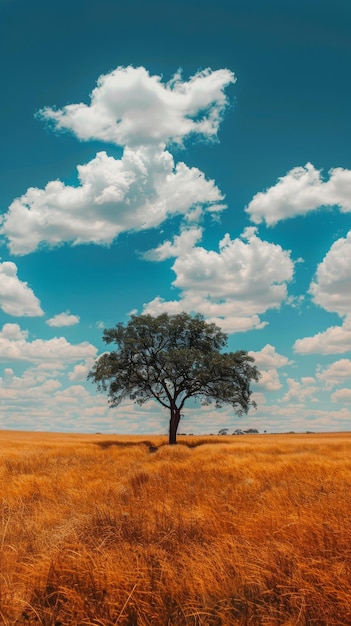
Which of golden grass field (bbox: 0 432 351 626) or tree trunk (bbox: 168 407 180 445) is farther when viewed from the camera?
tree trunk (bbox: 168 407 180 445)

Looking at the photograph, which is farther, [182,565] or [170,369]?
[170,369]

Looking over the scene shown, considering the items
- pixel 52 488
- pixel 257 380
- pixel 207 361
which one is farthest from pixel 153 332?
pixel 52 488

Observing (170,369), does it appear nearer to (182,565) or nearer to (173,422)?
(173,422)

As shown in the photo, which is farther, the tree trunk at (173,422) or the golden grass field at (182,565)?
the tree trunk at (173,422)

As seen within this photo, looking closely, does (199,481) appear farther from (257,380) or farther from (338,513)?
(257,380)

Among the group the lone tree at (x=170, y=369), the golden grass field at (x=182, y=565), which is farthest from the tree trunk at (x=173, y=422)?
the golden grass field at (x=182, y=565)

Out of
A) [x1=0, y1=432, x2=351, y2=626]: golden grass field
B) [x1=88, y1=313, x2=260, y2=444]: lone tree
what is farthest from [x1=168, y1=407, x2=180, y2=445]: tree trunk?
[x1=0, y1=432, x2=351, y2=626]: golden grass field

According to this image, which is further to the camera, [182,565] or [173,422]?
[173,422]

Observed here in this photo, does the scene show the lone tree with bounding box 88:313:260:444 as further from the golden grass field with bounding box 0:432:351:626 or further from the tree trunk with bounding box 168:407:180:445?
the golden grass field with bounding box 0:432:351:626

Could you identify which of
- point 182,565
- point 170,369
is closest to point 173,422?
point 170,369

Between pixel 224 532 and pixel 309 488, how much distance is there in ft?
16.6

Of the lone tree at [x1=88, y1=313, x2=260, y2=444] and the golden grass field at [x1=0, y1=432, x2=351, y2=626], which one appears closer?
the golden grass field at [x1=0, y1=432, x2=351, y2=626]

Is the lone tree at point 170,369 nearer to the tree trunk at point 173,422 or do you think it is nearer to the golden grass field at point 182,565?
the tree trunk at point 173,422

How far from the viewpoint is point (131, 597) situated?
14.9 ft
